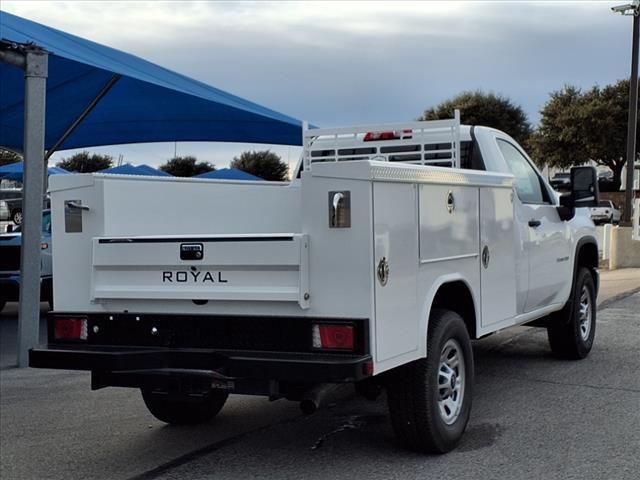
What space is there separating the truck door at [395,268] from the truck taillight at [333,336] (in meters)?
0.15

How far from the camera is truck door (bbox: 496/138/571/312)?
6910mm


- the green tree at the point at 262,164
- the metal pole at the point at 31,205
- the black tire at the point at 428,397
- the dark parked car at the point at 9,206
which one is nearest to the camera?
the black tire at the point at 428,397

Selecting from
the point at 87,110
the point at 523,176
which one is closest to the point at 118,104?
the point at 87,110

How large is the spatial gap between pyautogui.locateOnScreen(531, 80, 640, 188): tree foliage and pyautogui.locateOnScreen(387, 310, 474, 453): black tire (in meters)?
49.5

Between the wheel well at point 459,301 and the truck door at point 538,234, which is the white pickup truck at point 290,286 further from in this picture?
the truck door at point 538,234

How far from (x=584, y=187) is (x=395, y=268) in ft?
11.2

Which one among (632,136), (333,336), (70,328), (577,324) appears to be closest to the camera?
(333,336)

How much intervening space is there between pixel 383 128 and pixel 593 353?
139 inches

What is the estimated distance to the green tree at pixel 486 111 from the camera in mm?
59719

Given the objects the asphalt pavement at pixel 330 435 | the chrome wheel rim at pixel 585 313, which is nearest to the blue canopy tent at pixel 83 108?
the asphalt pavement at pixel 330 435

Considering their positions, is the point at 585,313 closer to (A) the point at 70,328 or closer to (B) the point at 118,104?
(A) the point at 70,328

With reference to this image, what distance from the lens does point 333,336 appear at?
4.44m

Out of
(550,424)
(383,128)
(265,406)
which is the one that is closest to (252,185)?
(383,128)

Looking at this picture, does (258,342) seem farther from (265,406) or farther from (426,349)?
(265,406)
